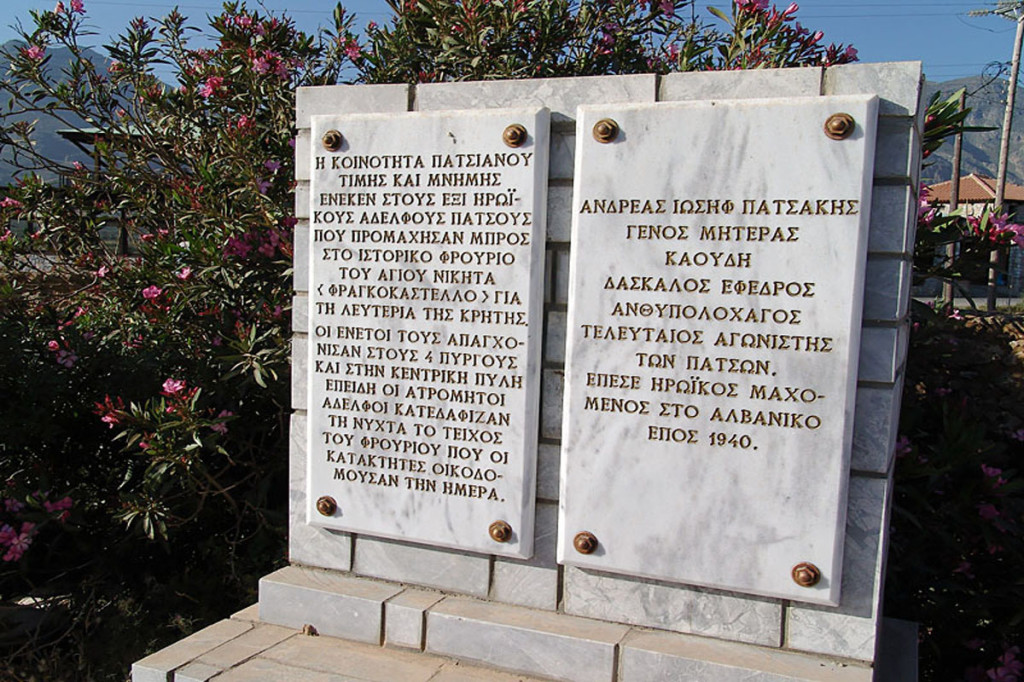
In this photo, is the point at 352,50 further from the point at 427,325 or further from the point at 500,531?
the point at 500,531

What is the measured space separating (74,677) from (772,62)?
4.16 m

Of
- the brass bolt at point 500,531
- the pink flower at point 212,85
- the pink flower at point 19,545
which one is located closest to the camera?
the brass bolt at point 500,531

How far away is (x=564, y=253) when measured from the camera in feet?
8.17

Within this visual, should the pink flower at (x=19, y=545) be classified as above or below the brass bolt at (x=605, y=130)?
below

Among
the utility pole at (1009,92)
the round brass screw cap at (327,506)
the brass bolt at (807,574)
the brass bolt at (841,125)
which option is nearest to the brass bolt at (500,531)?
the round brass screw cap at (327,506)

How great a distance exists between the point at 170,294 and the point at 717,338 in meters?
2.75

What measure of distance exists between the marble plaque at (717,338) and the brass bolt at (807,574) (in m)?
A: 0.02

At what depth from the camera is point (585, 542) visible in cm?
246

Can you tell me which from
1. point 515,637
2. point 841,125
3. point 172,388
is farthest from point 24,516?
point 841,125

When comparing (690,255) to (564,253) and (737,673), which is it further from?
(737,673)

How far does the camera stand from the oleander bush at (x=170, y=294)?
3.63 m

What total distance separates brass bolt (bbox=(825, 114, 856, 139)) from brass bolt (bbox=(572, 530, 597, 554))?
1.29m

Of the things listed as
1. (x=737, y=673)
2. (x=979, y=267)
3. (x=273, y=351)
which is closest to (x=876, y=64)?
(x=737, y=673)

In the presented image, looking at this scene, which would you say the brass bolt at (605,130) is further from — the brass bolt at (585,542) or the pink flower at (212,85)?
the pink flower at (212,85)
